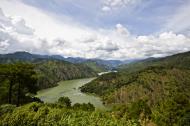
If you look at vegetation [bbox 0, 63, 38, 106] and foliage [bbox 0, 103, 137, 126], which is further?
vegetation [bbox 0, 63, 38, 106]

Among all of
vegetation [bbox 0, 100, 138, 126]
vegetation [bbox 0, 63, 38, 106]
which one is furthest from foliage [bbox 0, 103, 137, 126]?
vegetation [bbox 0, 63, 38, 106]

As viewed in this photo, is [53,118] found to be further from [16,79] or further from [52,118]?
[16,79]

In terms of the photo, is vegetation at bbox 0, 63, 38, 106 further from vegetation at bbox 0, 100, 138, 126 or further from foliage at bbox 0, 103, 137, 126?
foliage at bbox 0, 103, 137, 126

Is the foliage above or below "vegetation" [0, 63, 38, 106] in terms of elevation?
below

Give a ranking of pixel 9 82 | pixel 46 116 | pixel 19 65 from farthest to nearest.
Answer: pixel 9 82, pixel 19 65, pixel 46 116

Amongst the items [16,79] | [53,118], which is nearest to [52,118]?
[53,118]

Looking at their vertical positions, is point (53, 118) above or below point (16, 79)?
below

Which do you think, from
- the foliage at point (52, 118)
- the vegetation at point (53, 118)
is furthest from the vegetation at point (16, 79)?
the foliage at point (52, 118)

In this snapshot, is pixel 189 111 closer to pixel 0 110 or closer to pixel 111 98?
pixel 0 110

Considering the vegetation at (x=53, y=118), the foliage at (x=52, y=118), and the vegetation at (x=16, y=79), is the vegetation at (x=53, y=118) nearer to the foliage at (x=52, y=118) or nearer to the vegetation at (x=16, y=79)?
the foliage at (x=52, y=118)

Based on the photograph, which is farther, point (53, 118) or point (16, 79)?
point (16, 79)

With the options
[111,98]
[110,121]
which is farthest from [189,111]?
[111,98]
